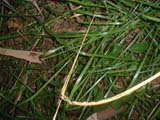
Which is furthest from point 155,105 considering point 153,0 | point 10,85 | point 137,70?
point 10,85

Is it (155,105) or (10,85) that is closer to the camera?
(155,105)

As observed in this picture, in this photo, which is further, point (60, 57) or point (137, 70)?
point (60, 57)

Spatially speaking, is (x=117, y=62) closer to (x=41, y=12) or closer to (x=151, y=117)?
(x=151, y=117)

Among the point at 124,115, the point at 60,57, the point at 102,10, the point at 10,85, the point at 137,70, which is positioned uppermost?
the point at 102,10

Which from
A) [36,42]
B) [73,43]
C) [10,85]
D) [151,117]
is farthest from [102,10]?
[10,85]

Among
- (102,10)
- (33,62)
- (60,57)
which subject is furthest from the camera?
(33,62)

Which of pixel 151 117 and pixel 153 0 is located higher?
pixel 153 0

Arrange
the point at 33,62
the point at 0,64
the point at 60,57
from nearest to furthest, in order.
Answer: the point at 60,57 < the point at 33,62 < the point at 0,64

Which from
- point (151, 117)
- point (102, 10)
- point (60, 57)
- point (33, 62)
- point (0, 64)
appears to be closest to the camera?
point (151, 117)

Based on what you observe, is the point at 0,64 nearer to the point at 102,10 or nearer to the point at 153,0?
the point at 102,10
